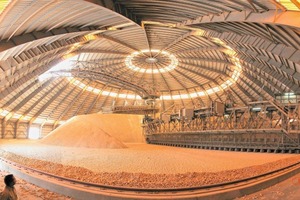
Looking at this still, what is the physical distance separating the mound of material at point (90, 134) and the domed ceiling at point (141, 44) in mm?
7304

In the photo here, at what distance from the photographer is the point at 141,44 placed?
35.7m

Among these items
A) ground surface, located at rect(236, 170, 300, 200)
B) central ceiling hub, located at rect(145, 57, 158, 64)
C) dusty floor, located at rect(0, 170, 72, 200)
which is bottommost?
dusty floor, located at rect(0, 170, 72, 200)

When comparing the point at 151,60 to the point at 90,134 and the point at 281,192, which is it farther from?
the point at 281,192

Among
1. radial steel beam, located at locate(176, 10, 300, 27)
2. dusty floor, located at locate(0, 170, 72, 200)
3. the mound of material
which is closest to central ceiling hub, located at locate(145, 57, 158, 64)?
the mound of material

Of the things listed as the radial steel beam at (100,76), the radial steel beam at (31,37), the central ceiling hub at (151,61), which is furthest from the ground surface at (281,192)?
the radial steel beam at (100,76)

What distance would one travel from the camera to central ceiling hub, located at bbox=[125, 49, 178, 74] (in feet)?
134

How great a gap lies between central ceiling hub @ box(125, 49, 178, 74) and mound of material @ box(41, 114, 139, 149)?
A: 38.1ft

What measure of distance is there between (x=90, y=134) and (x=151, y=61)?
21601 mm

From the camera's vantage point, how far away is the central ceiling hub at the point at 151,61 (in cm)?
4088

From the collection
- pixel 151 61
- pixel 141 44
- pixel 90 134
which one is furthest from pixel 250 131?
pixel 151 61

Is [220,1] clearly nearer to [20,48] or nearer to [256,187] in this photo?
[256,187]

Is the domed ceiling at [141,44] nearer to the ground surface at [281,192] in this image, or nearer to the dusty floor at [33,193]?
the ground surface at [281,192]

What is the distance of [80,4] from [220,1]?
9013mm

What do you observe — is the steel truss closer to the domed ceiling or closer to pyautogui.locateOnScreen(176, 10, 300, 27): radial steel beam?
the domed ceiling
